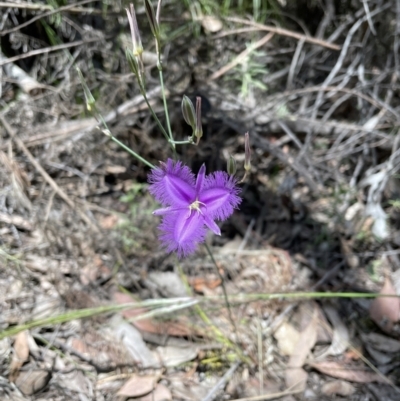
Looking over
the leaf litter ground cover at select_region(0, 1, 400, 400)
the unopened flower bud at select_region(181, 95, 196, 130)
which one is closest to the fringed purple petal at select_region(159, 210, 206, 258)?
the unopened flower bud at select_region(181, 95, 196, 130)

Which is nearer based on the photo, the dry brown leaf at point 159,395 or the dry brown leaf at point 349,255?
the dry brown leaf at point 159,395

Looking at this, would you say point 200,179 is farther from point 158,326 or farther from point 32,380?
point 32,380

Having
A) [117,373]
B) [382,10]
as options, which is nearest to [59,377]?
[117,373]

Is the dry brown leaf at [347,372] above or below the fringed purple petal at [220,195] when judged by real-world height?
below

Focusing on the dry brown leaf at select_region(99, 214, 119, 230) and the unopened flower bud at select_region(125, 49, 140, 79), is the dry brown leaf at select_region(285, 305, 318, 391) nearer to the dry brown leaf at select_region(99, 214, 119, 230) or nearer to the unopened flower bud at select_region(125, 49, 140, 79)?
the dry brown leaf at select_region(99, 214, 119, 230)

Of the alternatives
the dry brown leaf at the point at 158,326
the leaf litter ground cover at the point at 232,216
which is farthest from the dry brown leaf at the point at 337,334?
the dry brown leaf at the point at 158,326

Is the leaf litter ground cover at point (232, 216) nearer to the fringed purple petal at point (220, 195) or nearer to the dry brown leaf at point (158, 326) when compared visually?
the dry brown leaf at point (158, 326)
